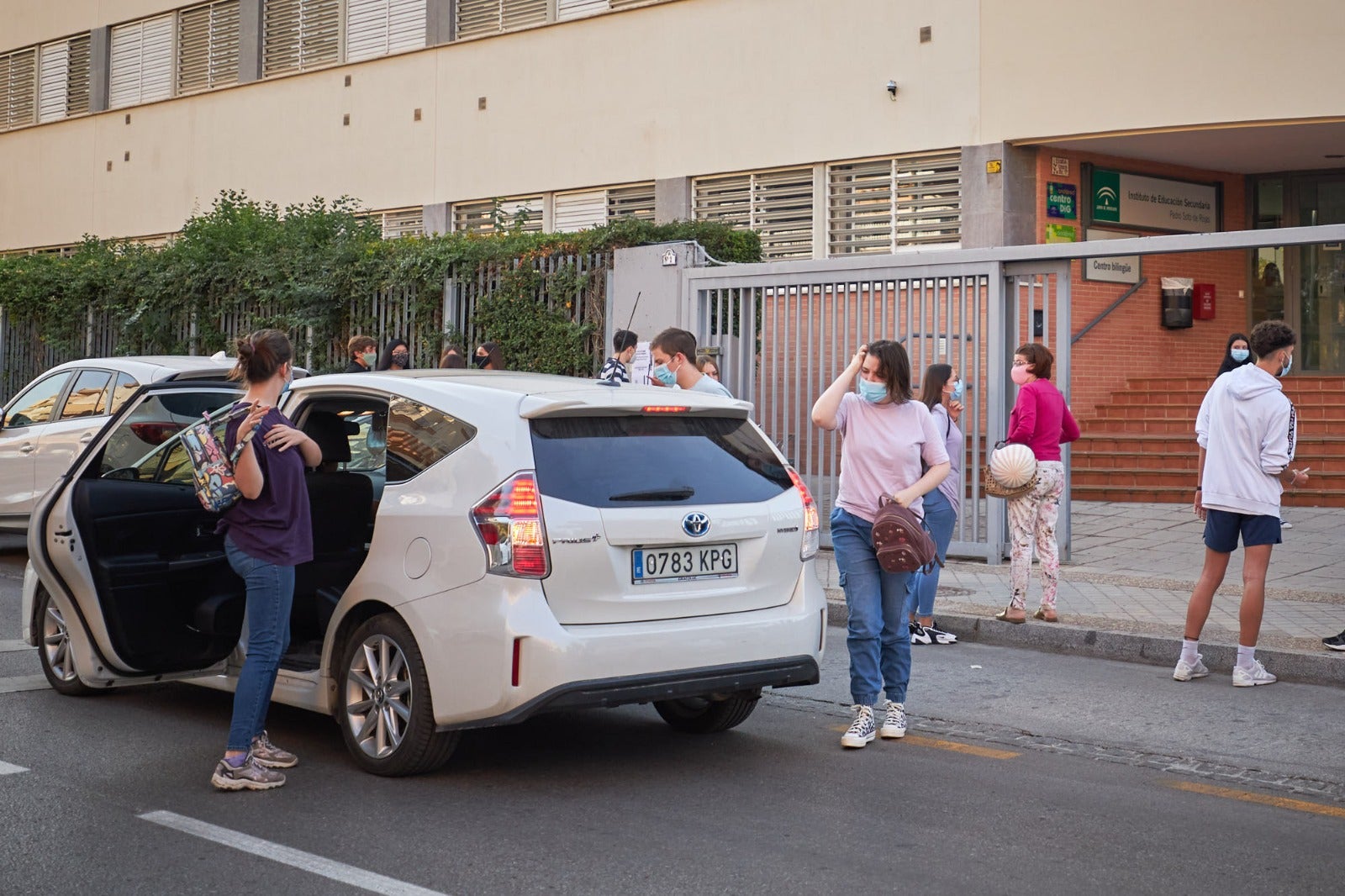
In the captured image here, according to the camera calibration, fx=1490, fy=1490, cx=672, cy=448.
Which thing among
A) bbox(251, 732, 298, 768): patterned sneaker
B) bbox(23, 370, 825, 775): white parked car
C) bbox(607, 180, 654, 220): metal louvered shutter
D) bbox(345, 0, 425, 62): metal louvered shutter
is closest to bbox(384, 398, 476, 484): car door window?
bbox(23, 370, 825, 775): white parked car

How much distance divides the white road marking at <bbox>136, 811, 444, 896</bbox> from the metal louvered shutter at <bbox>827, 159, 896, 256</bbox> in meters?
14.7

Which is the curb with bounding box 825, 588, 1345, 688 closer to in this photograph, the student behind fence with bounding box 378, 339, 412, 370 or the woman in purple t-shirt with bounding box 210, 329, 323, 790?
the woman in purple t-shirt with bounding box 210, 329, 323, 790

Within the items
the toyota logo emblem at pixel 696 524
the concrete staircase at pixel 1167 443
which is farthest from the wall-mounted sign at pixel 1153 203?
the toyota logo emblem at pixel 696 524

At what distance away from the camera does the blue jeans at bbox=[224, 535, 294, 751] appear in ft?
18.9

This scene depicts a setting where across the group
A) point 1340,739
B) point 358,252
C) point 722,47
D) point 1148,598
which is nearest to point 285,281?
point 358,252

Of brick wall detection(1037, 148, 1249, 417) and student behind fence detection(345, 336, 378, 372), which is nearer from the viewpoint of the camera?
student behind fence detection(345, 336, 378, 372)

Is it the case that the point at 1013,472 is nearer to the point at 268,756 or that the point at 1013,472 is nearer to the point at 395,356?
the point at 268,756

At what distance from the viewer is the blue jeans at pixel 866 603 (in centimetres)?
658

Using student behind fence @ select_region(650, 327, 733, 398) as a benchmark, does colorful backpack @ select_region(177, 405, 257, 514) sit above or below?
below

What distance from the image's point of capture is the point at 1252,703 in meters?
7.76

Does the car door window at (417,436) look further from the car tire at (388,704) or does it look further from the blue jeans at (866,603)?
the blue jeans at (866,603)

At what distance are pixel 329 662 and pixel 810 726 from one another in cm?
230

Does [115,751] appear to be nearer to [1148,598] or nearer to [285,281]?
[1148,598]

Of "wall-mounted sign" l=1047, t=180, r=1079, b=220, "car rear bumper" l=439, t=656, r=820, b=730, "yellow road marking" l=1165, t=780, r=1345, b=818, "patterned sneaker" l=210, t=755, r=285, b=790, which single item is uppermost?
"wall-mounted sign" l=1047, t=180, r=1079, b=220
